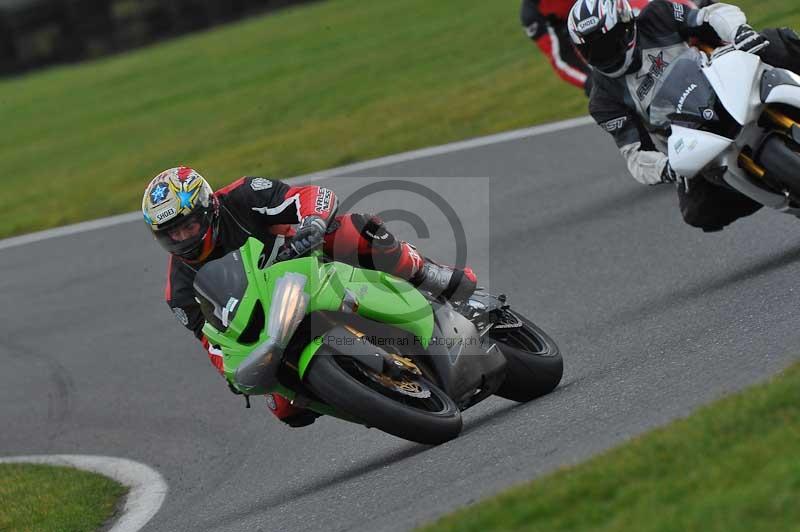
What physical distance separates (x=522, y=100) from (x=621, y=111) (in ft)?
19.0

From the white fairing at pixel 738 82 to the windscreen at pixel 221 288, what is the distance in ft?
7.82

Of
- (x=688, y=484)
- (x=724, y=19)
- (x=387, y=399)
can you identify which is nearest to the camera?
(x=688, y=484)

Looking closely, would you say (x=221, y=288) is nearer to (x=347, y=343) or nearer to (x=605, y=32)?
(x=347, y=343)

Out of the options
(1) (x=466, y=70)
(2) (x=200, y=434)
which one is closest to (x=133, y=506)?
(2) (x=200, y=434)

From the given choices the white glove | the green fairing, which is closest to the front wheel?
the green fairing

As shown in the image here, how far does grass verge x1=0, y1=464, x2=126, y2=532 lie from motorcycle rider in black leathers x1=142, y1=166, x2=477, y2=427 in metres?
1.06

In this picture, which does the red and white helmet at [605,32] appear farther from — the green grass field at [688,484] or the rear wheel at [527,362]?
the green grass field at [688,484]

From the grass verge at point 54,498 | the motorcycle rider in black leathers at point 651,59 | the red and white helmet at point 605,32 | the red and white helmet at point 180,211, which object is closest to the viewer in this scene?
the red and white helmet at point 180,211

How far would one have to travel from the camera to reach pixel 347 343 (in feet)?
17.1

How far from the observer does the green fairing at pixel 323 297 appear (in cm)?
525

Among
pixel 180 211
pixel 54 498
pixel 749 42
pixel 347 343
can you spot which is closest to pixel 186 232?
pixel 180 211

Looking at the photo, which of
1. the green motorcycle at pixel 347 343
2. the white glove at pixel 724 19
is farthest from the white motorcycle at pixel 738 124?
the green motorcycle at pixel 347 343

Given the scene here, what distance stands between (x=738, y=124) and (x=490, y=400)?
178cm

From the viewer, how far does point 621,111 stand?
7.54 m
